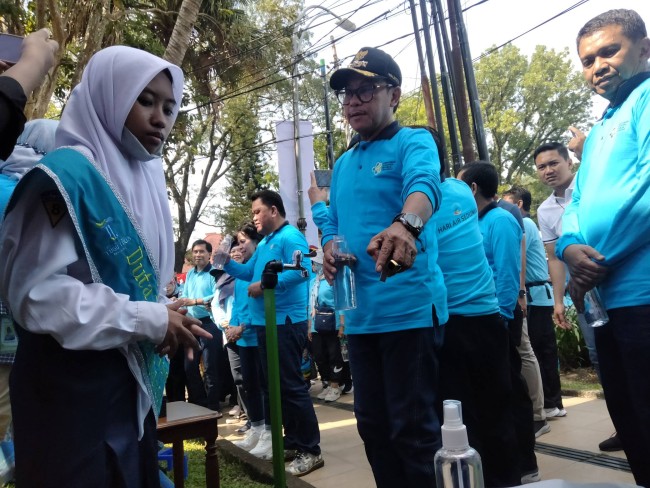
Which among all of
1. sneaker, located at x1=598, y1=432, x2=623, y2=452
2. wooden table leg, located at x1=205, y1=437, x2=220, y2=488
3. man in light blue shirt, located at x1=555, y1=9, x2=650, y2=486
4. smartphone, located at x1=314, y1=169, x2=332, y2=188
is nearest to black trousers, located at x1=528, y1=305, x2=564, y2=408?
sneaker, located at x1=598, y1=432, x2=623, y2=452

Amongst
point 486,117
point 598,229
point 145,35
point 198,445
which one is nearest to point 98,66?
point 598,229

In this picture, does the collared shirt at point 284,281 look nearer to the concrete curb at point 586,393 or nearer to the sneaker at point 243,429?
the sneaker at point 243,429

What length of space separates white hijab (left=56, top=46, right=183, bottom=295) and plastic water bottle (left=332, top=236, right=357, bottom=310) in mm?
812

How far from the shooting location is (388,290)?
7.57 ft

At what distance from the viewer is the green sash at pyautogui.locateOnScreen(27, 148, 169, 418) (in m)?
1.42

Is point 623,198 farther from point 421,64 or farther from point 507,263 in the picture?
point 421,64

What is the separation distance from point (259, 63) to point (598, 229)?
48.3 ft

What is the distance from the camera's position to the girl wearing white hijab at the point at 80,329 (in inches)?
54.0

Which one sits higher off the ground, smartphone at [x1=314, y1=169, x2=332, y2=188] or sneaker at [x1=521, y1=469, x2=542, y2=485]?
smartphone at [x1=314, y1=169, x2=332, y2=188]

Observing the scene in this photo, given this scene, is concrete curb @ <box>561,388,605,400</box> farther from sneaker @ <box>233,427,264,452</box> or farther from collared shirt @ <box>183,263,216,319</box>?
collared shirt @ <box>183,263,216,319</box>

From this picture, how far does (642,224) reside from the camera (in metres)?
1.94

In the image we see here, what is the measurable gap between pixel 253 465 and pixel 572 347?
4736mm

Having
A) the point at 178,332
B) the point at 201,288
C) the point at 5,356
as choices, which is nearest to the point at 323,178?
the point at 201,288

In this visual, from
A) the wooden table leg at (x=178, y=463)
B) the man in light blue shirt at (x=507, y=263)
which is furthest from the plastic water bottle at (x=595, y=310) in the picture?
the wooden table leg at (x=178, y=463)
